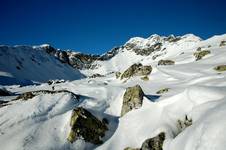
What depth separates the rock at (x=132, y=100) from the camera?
81.5ft

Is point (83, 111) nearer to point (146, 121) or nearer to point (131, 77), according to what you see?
point (146, 121)

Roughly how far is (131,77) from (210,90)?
25787mm

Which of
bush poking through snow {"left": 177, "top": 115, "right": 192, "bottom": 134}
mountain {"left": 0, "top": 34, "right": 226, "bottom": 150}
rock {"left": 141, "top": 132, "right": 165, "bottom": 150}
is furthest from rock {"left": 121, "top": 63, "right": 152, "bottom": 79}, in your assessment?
rock {"left": 141, "top": 132, "right": 165, "bottom": 150}

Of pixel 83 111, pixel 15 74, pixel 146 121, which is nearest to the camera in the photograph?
pixel 146 121

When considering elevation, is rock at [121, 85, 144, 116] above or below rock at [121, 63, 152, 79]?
below

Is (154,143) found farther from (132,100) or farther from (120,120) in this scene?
(132,100)

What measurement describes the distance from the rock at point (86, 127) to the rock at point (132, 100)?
2.67 m

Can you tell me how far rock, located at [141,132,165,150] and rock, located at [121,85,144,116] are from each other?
6168 mm

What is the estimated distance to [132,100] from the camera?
25.3 meters

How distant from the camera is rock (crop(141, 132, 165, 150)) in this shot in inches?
708

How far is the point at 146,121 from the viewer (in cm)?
2172

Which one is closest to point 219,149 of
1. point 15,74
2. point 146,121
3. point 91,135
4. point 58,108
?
point 146,121

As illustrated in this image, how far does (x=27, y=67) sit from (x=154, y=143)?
14354 centimetres

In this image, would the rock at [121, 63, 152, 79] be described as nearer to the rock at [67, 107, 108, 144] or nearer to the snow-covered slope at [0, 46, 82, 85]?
the rock at [67, 107, 108, 144]
